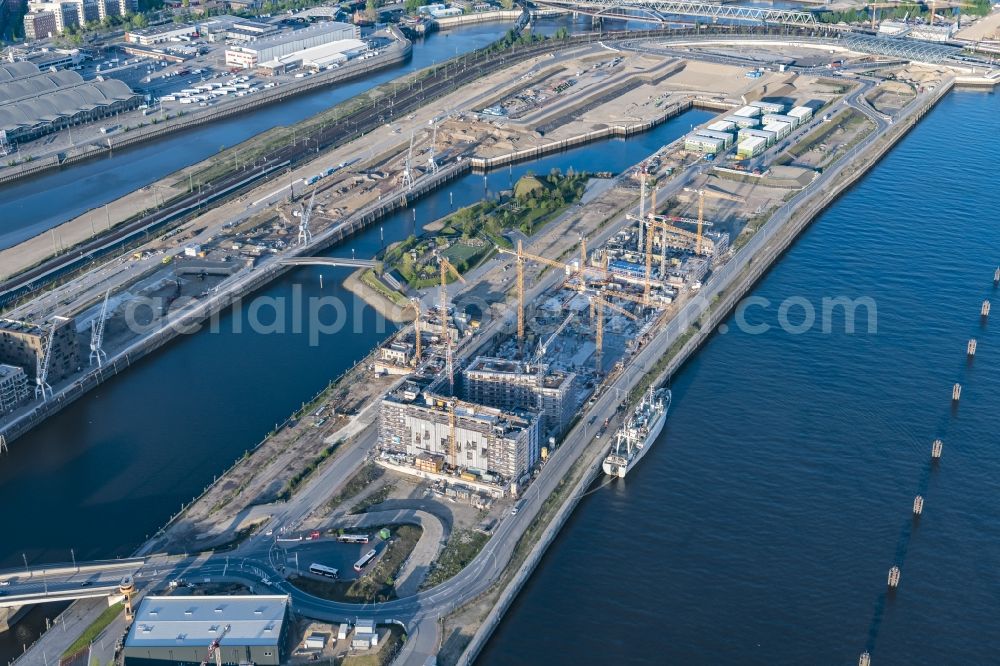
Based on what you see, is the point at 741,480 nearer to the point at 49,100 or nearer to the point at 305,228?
the point at 305,228

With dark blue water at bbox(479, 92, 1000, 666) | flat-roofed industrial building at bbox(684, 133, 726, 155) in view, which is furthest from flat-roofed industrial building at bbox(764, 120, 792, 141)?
dark blue water at bbox(479, 92, 1000, 666)

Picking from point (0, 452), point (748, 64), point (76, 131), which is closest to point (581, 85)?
point (748, 64)

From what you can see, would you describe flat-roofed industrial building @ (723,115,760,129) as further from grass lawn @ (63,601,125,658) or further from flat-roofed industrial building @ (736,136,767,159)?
grass lawn @ (63,601,125,658)

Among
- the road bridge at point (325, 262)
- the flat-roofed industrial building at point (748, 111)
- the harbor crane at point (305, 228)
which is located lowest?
the road bridge at point (325, 262)

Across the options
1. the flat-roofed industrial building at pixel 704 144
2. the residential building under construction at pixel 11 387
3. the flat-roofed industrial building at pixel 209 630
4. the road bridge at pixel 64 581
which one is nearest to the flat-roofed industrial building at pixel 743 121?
the flat-roofed industrial building at pixel 704 144

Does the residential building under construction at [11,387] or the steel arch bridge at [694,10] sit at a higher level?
the steel arch bridge at [694,10]

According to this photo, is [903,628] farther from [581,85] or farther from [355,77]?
[355,77]

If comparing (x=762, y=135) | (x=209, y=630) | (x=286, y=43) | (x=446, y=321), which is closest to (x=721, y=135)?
(x=762, y=135)

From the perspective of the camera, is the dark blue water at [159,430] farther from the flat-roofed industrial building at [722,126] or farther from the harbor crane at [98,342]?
the flat-roofed industrial building at [722,126]
